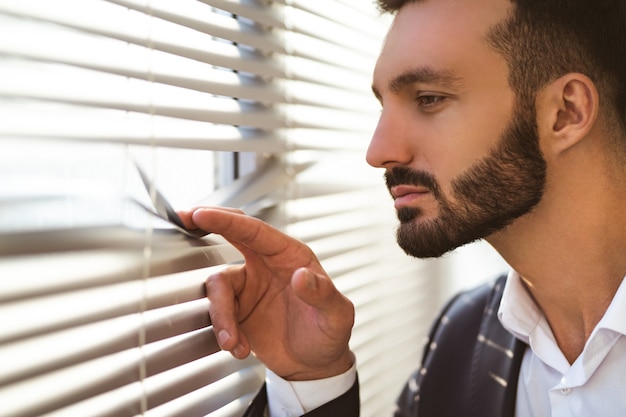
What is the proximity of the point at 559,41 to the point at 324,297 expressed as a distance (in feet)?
2.24

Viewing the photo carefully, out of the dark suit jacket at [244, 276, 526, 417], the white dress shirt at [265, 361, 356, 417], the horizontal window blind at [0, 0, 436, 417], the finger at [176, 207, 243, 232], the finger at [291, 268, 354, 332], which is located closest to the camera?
the horizontal window blind at [0, 0, 436, 417]

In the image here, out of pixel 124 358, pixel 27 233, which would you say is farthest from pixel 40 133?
pixel 124 358

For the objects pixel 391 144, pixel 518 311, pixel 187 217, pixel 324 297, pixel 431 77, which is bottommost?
pixel 518 311

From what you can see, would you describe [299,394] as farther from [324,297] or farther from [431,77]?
[431,77]

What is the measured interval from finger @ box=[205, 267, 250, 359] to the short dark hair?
25.4 inches

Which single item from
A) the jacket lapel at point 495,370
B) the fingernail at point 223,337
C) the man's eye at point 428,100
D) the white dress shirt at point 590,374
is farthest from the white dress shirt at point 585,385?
the man's eye at point 428,100

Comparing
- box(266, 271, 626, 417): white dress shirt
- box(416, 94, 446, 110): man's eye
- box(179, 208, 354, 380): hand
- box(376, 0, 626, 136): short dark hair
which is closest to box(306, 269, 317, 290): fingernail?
box(179, 208, 354, 380): hand

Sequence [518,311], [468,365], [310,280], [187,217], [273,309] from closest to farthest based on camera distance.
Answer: [310,280]
[187,217]
[273,309]
[518,311]
[468,365]

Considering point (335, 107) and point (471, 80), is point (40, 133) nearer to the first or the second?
point (471, 80)

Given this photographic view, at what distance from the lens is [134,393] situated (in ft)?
3.09

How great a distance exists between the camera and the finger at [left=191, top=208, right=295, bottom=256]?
1032mm

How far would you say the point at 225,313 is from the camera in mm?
1077

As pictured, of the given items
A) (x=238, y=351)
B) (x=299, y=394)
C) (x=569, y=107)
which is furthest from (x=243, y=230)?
(x=569, y=107)

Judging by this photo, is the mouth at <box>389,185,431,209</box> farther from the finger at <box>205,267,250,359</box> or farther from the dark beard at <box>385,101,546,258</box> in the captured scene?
the finger at <box>205,267,250,359</box>
